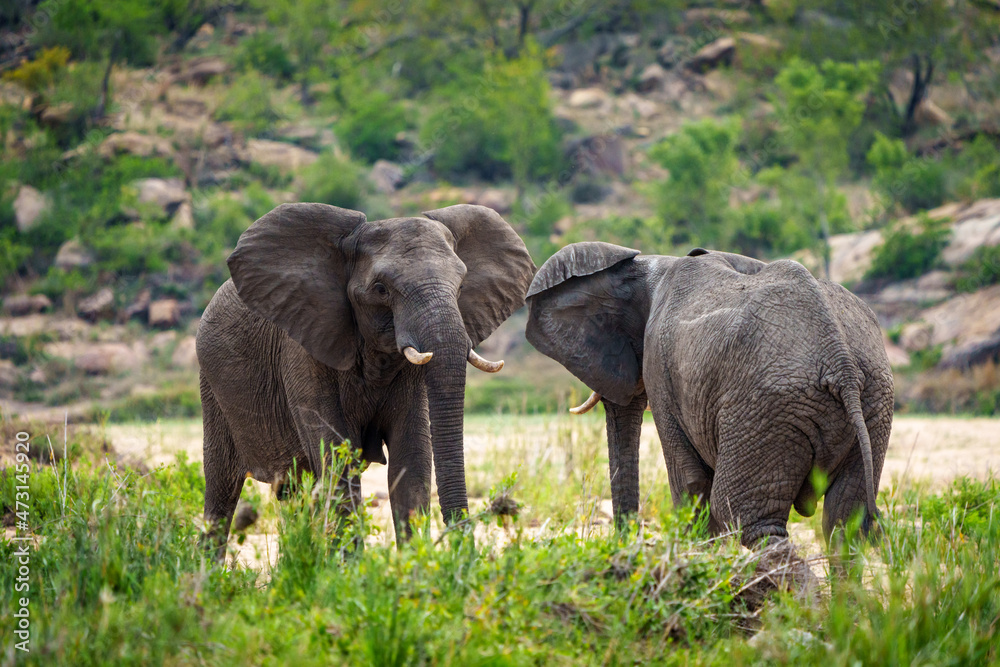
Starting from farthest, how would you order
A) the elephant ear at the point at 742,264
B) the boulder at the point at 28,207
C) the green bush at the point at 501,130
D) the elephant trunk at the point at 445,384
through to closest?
the green bush at the point at 501,130, the boulder at the point at 28,207, the elephant ear at the point at 742,264, the elephant trunk at the point at 445,384

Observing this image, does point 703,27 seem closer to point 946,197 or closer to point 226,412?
point 946,197

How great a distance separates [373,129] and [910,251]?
77.6ft

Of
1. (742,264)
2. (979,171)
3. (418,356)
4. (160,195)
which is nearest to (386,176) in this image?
(160,195)

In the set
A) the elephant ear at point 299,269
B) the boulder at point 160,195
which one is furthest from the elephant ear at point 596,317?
the boulder at point 160,195

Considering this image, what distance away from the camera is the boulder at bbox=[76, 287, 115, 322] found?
28.3 meters

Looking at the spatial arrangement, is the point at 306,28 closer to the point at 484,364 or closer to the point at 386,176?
the point at 386,176

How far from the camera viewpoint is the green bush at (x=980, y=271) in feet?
71.4

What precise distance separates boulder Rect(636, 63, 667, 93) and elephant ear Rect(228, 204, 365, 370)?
43954 millimetres

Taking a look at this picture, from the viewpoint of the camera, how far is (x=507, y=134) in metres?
37.4

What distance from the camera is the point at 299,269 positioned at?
5.69 meters

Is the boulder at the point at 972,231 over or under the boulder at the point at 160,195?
under

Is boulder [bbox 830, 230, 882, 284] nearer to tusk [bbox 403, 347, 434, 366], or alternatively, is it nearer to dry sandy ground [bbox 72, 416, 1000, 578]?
dry sandy ground [bbox 72, 416, 1000, 578]

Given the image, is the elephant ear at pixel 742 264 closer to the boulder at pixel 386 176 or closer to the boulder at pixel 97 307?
the boulder at pixel 97 307

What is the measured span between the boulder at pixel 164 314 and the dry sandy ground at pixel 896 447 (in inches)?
491
